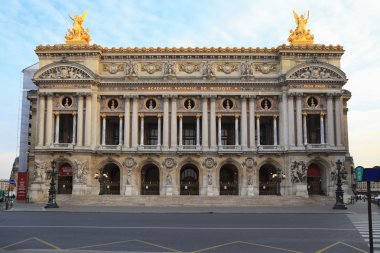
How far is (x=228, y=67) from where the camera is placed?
70.3m

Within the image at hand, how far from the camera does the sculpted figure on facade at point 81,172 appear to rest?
216 ft

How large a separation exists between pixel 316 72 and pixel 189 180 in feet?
81.9

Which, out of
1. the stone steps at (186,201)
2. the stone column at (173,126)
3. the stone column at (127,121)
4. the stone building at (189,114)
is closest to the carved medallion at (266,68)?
the stone building at (189,114)

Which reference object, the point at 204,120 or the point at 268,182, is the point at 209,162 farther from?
the point at 268,182

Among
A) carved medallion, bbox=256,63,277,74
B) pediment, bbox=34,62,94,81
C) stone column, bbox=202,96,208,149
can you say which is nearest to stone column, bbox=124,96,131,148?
pediment, bbox=34,62,94,81

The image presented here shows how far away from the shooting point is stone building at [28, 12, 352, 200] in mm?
67188

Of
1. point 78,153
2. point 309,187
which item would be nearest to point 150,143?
point 78,153

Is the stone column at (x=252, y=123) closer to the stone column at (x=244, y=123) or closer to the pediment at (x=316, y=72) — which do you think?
the stone column at (x=244, y=123)

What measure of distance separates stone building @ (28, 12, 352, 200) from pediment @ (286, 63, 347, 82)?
5.7 inches

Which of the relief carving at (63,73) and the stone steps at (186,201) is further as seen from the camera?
the relief carving at (63,73)

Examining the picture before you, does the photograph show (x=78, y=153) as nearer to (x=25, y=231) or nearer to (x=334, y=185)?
(x=334, y=185)

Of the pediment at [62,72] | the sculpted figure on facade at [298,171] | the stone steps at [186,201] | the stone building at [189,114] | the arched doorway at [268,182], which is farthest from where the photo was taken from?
the arched doorway at [268,182]

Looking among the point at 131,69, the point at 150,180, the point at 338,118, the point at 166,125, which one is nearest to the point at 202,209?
the point at 166,125

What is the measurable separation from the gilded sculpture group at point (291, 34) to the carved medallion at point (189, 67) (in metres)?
14.7
